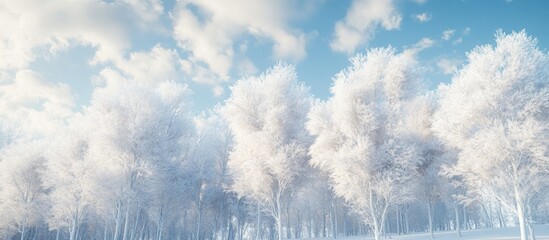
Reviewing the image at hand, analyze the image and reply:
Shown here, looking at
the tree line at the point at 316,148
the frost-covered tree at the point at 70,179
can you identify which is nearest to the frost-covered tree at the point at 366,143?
the tree line at the point at 316,148

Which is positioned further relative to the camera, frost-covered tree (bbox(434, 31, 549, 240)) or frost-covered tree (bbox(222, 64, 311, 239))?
frost-covered tree (bbox(222, 64, 311, 239))

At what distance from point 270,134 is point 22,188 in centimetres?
3352

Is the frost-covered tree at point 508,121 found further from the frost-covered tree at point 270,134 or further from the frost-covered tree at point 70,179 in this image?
the frost-covered tree at point 70,179

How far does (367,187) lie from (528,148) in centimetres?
1000

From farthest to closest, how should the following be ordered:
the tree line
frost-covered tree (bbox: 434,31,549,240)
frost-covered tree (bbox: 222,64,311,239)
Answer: frost-covered tree (bbox: 222,64,311,239)
the tree line
frost-covered tree (bbox: 434,31,549,240)

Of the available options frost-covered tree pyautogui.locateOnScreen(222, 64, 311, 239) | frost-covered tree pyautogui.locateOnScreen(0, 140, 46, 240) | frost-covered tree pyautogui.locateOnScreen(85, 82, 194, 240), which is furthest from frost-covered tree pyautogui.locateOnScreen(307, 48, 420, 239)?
frost-covered tree pyautogui.locateOnScreen(0, 140, 46, 240)

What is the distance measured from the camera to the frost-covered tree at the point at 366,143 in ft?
80.3

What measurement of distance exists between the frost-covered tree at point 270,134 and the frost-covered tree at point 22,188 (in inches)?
1012

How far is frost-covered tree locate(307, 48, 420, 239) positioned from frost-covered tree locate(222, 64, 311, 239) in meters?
2.57

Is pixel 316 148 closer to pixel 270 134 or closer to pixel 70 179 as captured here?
pixel 270 134

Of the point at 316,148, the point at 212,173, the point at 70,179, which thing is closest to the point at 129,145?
the point at 70,179

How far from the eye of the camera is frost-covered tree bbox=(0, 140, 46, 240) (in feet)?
130

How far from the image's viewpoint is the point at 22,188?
41.9 meters

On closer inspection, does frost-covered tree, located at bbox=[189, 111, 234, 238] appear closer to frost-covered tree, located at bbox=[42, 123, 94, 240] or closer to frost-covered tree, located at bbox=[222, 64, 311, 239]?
frost-covered tree, located at bbox=[222, 64, 311, 239]
